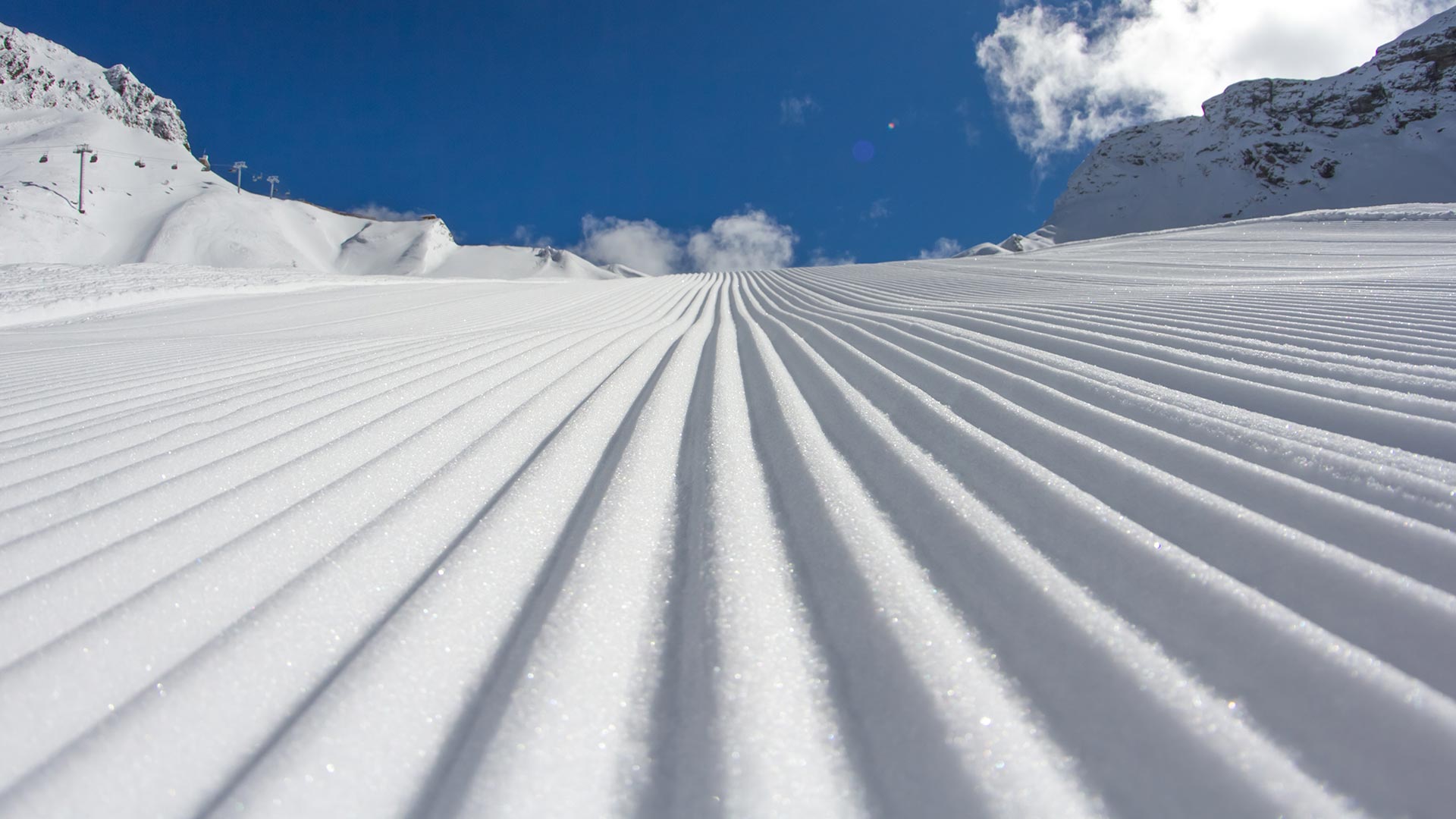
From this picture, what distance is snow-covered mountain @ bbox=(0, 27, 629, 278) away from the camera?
105 feet

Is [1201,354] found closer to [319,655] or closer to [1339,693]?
[1339,693]

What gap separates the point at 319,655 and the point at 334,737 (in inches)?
8.4

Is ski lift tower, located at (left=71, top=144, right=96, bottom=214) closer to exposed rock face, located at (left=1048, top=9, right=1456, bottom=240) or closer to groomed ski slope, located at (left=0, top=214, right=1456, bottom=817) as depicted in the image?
groomed ski slope, located at (left=0, top=214, right=1456, bottom=817)

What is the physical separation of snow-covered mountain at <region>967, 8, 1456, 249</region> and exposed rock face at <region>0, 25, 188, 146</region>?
230 feet

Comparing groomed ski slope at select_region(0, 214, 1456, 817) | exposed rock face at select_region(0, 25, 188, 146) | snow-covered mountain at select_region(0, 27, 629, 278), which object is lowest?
groomed ski slope at select_region(0, 214, 1456, 817)

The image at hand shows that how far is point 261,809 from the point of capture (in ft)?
2.18

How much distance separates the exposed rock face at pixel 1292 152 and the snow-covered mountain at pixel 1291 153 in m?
0.07

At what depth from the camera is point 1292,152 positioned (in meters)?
41.9

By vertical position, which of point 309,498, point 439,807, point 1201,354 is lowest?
point 439,807

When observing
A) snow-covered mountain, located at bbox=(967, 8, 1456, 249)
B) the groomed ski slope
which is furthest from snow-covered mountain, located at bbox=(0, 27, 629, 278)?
the groomed ski slope

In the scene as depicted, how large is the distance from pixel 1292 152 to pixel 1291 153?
10 cm

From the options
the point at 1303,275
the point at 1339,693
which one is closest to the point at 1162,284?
the point at 1303,275

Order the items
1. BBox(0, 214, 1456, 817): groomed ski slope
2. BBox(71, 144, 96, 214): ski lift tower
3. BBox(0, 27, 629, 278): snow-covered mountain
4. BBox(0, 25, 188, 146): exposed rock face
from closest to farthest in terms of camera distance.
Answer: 1. BBox(0, 214, 1456, 817): groomed ski slope
2. BBox(0, 27, 629, 278): snow-covered mountain
3. BBox(71, 144, 96, 214): ski lift tower
4. BBox(0, 25, 188, 146): exposed rock face

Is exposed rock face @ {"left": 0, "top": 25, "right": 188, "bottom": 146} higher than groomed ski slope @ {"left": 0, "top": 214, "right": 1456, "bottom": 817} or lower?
higher
